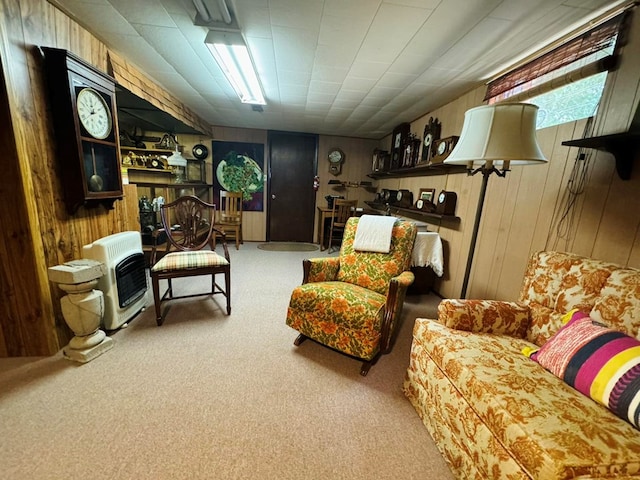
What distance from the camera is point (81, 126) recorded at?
1.65 meters

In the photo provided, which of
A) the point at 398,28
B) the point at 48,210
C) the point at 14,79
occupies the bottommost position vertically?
the point at 48,210

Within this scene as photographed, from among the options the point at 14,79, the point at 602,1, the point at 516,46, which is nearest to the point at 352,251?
the point at 516,46

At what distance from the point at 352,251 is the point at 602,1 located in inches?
77.6

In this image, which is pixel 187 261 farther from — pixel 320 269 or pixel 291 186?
pixel 291 186

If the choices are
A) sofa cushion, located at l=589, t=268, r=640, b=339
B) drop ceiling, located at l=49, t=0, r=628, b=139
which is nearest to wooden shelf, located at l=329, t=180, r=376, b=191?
drop ceiling, located at l=49, t=0, r=628, b=139

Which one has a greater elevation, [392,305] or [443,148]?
[443,148]

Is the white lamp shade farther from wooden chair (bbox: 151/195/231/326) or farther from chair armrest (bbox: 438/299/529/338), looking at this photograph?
wooden chair (bbox: 151/195/231/326)

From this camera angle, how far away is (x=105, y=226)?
2.07m

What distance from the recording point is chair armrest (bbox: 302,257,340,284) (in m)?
1.98

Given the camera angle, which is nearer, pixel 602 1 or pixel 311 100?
pixel 602 1

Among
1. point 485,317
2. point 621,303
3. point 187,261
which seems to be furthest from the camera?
point 187,261

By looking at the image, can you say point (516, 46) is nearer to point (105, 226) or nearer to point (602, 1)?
point (602, 1)

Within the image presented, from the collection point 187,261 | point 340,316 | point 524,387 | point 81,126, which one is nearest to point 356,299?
point 340,316

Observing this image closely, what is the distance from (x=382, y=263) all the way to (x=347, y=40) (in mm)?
1632
